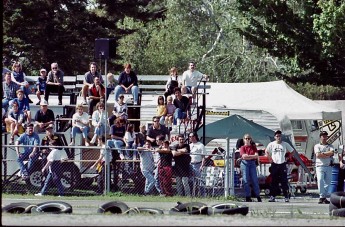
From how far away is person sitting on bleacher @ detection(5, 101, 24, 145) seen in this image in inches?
1024

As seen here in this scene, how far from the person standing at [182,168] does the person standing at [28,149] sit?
344 centimetres

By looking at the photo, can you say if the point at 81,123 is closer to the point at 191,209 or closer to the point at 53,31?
the point at 191,209

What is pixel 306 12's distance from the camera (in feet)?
115

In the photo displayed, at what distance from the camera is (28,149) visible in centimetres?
2475

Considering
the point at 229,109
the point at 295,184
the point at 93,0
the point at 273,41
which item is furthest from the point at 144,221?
the point at 93,0

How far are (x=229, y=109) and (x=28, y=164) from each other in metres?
11.6

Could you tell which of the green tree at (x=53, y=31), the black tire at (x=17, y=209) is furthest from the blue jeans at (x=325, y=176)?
the green tree at (x=53, y=31)

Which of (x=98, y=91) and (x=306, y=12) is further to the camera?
(x=306, y=12)

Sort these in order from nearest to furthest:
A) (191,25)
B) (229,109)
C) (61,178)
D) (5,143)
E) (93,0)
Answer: (61,178) < (5,143) < (229,109) < (93,0) < (191,25)

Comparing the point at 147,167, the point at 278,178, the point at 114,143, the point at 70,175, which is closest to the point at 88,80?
the point at 114,143

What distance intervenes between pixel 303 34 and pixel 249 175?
1246 cm

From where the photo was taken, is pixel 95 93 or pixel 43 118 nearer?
pixel 43 118

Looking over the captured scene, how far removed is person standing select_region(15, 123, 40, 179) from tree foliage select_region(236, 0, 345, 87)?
446 inches

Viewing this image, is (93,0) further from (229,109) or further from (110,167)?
(110,167)
